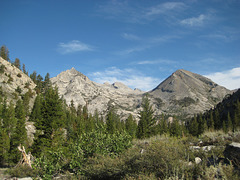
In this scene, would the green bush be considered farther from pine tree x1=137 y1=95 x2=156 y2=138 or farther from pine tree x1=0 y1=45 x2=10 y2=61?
pine tree x1=0 y1=45 x2=10 y2=61

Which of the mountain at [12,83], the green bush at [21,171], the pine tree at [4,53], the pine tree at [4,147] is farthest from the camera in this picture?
the pine tree at [4,53]

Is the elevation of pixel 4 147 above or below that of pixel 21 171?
above

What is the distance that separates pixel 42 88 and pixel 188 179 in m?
119

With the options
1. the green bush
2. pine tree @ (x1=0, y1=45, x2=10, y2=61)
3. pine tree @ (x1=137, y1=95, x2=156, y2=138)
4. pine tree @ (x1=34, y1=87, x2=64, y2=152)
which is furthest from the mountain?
the green bush

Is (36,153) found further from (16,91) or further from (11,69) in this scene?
(11,69)

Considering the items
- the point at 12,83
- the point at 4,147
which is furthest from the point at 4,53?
the point at 4,147

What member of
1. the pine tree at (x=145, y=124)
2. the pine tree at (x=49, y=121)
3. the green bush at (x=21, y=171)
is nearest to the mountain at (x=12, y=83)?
the pine tree at (x=49, y=121)

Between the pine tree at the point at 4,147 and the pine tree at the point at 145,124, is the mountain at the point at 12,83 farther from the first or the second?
the pine tree at the point at 145,124

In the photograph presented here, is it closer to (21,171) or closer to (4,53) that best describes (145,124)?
(21,171)

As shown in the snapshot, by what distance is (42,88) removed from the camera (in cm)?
11031

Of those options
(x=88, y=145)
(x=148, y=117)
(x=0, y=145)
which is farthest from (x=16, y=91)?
(x=88, y=145)

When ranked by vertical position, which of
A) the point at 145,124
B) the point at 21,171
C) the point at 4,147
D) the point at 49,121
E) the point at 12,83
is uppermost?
the point at 12,83

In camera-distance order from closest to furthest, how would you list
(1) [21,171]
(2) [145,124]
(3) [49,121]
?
(1) [21,171]
(3) [49,121]
(2) [145,124]

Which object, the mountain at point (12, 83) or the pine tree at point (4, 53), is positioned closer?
the mountain at point (12, 83)
